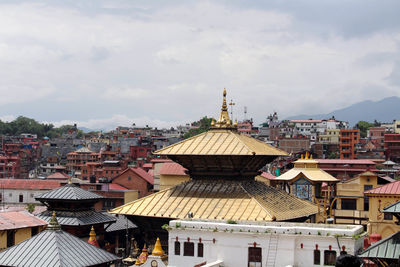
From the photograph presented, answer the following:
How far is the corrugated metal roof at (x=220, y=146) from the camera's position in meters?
30.5

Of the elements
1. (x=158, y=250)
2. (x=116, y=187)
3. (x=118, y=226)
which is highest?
(x=158, y=250)

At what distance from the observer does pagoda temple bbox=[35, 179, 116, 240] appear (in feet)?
124

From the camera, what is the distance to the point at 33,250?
24.8m

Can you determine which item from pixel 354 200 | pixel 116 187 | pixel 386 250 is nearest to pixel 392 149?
pixel 116 187

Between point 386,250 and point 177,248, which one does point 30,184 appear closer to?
point 177,248

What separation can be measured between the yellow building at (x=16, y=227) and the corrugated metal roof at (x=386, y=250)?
63.1ft

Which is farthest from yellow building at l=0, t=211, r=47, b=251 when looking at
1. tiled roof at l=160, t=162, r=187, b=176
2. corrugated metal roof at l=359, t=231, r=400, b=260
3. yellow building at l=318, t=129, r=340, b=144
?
Answer: yellow building at l=318, t=129, r=340, b=144

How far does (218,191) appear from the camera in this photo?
3089cm

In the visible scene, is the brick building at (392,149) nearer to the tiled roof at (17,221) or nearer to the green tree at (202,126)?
the green tree at (202,126)

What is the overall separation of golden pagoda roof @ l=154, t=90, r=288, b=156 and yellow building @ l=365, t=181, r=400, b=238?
19.4 metres

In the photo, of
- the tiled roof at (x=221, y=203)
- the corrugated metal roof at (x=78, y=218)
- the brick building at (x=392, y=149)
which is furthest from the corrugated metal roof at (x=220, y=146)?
the brick building at (x=392, y=149)

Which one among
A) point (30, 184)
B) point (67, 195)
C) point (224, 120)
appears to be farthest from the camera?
point (30, 184)

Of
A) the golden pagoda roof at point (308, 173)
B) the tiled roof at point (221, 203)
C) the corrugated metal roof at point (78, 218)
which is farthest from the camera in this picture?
the golden pagoda roof at point (308, 173)

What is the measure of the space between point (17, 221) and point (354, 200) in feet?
112
